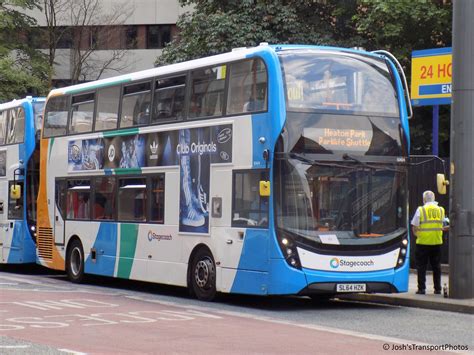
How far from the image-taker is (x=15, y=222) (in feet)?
83.9

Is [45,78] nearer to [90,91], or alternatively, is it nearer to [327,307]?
[90,91]

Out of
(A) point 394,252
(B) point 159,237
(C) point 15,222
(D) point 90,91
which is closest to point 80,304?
(B) point 159,237

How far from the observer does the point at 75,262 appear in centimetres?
2231

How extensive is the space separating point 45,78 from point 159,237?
31.5 meters

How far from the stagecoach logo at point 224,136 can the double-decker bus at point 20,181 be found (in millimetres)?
9317

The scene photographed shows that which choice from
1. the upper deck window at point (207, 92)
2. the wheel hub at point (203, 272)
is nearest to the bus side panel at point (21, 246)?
the wheel hub at point (203, 272)

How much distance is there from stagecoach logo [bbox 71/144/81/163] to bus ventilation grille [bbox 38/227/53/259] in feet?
6.70

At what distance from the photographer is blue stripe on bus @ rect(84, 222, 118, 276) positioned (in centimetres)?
2047

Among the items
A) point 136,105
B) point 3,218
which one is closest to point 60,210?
point 3,218

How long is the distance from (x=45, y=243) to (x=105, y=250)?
10.6 feet

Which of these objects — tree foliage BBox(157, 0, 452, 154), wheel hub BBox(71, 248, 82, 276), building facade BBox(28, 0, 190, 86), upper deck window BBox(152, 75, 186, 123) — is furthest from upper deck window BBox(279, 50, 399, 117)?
building facade BBox(28, 0, 190, 86)

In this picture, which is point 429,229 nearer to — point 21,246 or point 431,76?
point 431,76

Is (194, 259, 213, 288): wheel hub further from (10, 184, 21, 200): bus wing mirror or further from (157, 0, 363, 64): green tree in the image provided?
(157, 0, 363, 64): green tree

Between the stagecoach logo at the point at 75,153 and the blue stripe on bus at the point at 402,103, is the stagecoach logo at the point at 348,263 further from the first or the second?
the stagecoach logo at the point at 75,153
